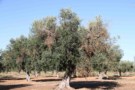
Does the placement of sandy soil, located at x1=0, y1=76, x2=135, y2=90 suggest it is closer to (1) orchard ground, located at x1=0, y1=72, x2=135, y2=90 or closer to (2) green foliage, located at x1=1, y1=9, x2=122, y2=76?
(1) orchard ground, located at x1=0, y1=72, x2=135, y2=90

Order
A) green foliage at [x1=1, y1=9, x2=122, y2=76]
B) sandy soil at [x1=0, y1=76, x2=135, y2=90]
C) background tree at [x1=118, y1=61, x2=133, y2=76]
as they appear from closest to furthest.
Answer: green foliage at [x1=1, y1=9, x2=122, y2=76], sandy soil at [x1=0, y1=76, x2=135, y2=90], background tree at [x1=118, y1=61, x2=133, y2=76]

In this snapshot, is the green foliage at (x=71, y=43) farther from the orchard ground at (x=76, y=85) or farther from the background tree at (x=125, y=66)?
the background tree at (x=125, y=66)

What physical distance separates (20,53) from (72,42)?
32.2 metres

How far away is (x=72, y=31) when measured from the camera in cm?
4241

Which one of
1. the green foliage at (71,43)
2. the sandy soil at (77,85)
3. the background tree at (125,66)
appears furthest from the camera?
the background tree at (125,66)

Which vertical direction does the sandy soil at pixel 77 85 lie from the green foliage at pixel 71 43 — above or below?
below

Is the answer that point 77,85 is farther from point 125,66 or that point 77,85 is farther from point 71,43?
point 125,66

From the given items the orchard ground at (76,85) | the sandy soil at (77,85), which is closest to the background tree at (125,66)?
the orchard ground at (76,85)

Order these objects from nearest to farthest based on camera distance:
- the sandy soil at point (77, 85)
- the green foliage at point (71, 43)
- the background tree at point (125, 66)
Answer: the green foliage at point (71, 43) → the sandy soil at point (77, 85) → the background tree at point (125, 66)

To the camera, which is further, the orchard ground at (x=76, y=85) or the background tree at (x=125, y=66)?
the background tree at (x=125, y=66)

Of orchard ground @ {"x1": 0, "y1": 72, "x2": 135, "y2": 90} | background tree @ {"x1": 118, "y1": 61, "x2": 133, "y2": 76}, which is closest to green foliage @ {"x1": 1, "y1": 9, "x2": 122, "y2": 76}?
orchard ground @ {"x1": 0, "y1": 72, "x2": 135, "y2": 90}

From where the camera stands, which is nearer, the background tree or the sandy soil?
→ the sandy soil

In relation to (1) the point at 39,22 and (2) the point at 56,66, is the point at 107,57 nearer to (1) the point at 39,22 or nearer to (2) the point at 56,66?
(2) the point at 56,66

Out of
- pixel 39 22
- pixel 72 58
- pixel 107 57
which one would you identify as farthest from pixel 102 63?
pixel 39 22
